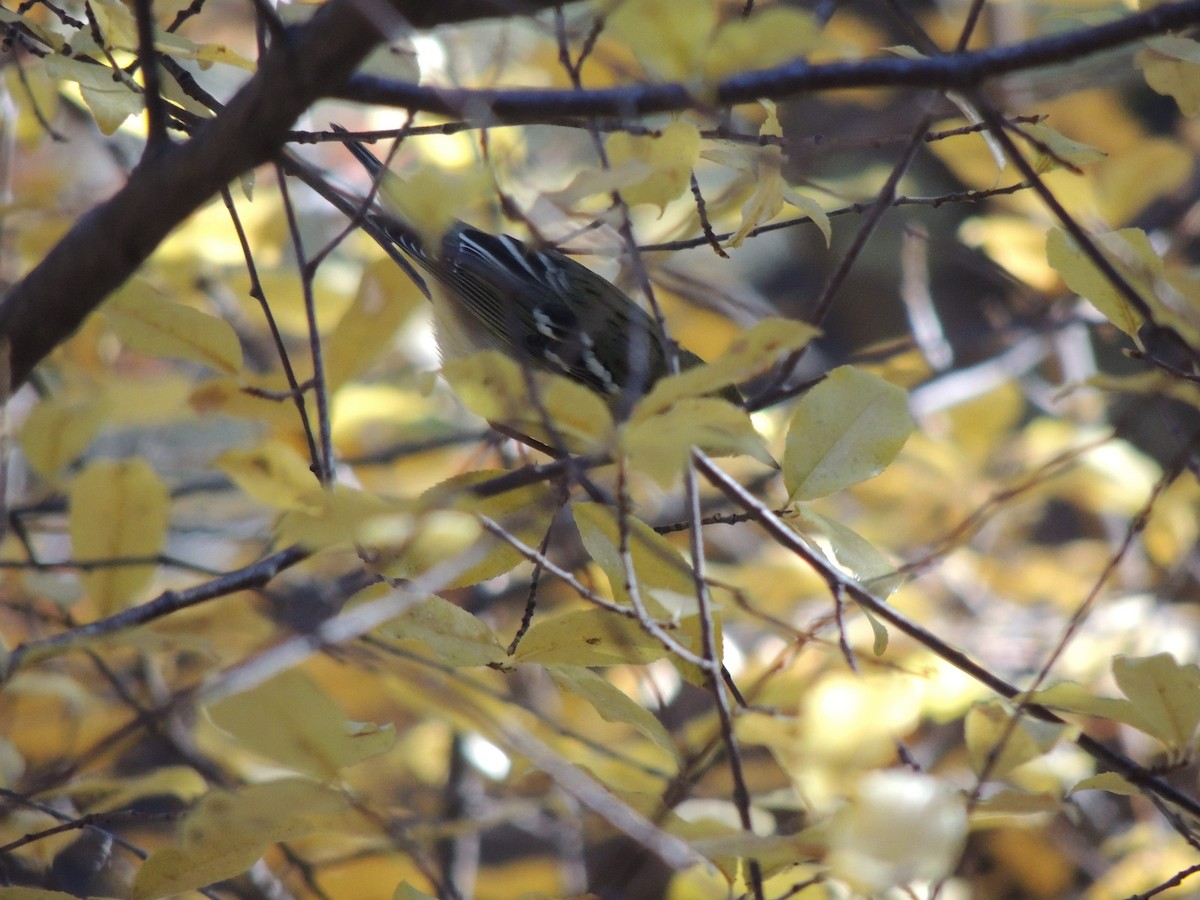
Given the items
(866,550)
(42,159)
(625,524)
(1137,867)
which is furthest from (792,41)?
(42,159)

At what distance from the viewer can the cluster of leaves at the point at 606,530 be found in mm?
625

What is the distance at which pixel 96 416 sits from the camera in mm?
1124

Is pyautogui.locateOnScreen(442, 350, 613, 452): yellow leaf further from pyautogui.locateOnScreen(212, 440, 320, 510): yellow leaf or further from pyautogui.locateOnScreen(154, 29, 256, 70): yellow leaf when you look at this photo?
pyautogui.locateOnScreen(154, 29, 256, 70): yellow leaf

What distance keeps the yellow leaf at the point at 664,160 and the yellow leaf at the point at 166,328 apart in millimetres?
341

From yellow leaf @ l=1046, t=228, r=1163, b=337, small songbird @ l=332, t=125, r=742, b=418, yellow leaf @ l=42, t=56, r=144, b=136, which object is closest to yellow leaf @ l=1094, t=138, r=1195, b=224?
small songbird @ l=332, t=125, r=742, b=418

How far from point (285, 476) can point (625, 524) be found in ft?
1.12

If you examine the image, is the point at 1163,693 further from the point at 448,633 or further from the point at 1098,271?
the point at 448,633

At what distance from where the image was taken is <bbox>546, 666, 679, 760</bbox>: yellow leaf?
0.78 meters

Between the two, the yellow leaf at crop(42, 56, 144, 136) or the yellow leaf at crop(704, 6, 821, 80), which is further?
the yellow leaf at crop(42, 56, 144, 136)

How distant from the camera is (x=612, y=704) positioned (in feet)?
2.60

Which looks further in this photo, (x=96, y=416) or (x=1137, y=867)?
(x=1137, y=867)

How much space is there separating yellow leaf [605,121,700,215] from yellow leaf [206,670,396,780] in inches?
14.6

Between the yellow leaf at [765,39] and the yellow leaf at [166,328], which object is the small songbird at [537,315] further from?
the yellow leaf at [765,39]

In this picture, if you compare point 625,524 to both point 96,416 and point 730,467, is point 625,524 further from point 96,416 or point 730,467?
point 730,467
